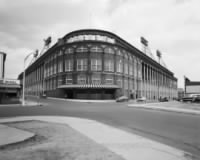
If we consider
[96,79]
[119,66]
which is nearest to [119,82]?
[119,66]

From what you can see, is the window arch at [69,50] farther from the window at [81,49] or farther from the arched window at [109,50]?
the arched window at [109,50]

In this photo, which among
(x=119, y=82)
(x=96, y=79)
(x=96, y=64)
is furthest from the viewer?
(x=119, y=82)

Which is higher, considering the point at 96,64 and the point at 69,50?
the point at 69,50

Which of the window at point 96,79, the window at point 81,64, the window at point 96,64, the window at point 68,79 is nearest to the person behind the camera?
the window at point 96,79

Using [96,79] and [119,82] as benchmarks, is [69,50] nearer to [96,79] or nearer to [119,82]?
[96,79]

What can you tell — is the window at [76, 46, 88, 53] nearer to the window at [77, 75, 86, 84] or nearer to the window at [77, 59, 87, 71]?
the window at [77, 59, 87, 71]

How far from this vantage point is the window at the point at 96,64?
50156 millimetres

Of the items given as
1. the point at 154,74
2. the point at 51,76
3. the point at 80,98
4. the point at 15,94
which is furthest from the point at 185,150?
the point at 154,74

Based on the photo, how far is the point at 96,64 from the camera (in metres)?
50.6

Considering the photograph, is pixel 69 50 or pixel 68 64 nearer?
pixel 68 64

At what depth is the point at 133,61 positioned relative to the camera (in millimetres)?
65875

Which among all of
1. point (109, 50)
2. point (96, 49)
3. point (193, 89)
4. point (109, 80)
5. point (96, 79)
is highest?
point (109, 50)

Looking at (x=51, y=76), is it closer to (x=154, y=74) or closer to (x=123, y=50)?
(x=123, y=50)

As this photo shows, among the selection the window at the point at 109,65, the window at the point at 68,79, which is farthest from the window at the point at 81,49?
the window at the point at 68,79
